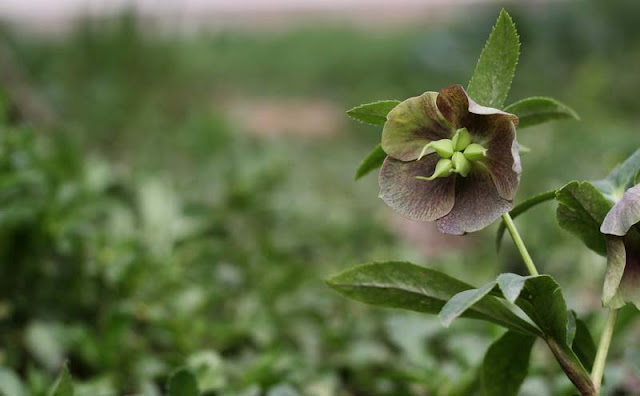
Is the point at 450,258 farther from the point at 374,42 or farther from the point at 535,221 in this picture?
the point at 374,42

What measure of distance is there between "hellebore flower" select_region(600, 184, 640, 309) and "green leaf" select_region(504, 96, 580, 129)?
0.13 m

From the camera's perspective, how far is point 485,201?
2.27 ft

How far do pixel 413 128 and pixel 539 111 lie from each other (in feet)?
0.52

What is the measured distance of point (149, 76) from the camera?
3016 millimetres

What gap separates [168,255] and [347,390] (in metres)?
0.44

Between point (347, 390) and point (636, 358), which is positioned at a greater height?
point (636, 358)

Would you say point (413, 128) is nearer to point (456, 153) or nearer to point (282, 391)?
point (456, 153)

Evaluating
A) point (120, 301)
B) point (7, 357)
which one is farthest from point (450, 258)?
point (7, 357)

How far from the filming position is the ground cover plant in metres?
0.68

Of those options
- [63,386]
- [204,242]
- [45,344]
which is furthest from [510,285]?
[204,242]

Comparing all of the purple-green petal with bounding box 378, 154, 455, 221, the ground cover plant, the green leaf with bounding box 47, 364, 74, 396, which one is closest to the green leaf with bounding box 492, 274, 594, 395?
the ground cover plant

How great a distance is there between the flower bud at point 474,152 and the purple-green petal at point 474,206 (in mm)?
22

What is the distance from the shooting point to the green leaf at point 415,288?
74cm

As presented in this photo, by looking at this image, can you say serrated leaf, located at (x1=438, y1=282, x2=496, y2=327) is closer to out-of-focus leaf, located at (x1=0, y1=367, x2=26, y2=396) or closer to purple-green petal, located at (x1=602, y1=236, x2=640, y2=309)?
purple-green petal, located at (x1=602, y1=236, x2=640, y2=309)
